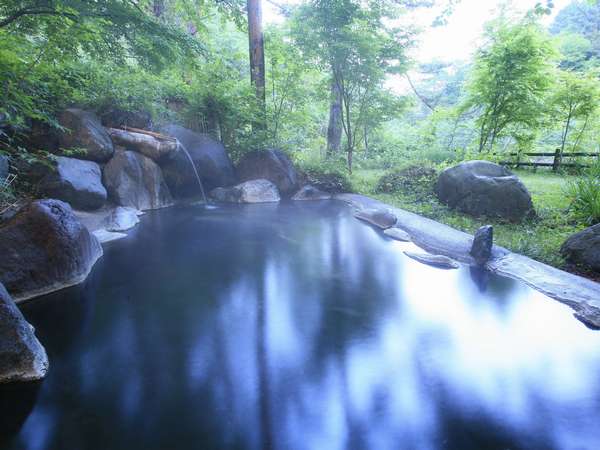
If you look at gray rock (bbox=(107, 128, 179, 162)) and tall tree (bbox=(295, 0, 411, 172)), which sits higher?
tall tree (bbox=(295, 0, 411, 172))

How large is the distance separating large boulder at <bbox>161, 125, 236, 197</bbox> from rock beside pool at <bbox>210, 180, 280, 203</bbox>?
48cm

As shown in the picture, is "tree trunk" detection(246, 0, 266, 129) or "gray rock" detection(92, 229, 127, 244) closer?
"gray rock" detection(92, 229, 127, 244)

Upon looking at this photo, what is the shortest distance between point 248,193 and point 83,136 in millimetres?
4172

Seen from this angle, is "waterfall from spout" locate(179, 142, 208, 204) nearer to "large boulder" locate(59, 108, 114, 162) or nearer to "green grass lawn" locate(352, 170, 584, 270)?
"large boulder" locate(59, 108, 114, 162)

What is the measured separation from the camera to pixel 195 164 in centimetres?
983

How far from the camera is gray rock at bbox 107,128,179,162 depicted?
8.29 meters

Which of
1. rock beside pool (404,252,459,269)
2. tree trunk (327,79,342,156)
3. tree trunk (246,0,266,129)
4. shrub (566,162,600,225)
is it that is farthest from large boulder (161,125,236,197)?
shrub (566,162,600,225)

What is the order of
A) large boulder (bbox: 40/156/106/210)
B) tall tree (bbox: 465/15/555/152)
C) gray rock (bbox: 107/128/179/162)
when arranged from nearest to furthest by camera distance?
large boulder (bbox: 40/156/106/210) < gray rock (bbox: 107/128/179/162) < tall tree (bbox: 465/15/555/152)

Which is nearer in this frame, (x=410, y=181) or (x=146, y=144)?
(x=146, y=144)

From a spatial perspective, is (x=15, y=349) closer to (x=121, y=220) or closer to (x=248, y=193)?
(x=121, y=220)


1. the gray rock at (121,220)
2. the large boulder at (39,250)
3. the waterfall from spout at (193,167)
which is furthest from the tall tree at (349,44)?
the large boulder at (39,250)

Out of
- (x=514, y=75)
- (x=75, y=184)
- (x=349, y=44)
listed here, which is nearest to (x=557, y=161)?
(x=514, y=75)

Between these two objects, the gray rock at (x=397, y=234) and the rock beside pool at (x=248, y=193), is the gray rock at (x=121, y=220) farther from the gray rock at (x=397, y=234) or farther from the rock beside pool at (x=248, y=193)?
the gray rock at (x=397, y=234)

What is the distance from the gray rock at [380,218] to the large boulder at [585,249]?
3230 mm
